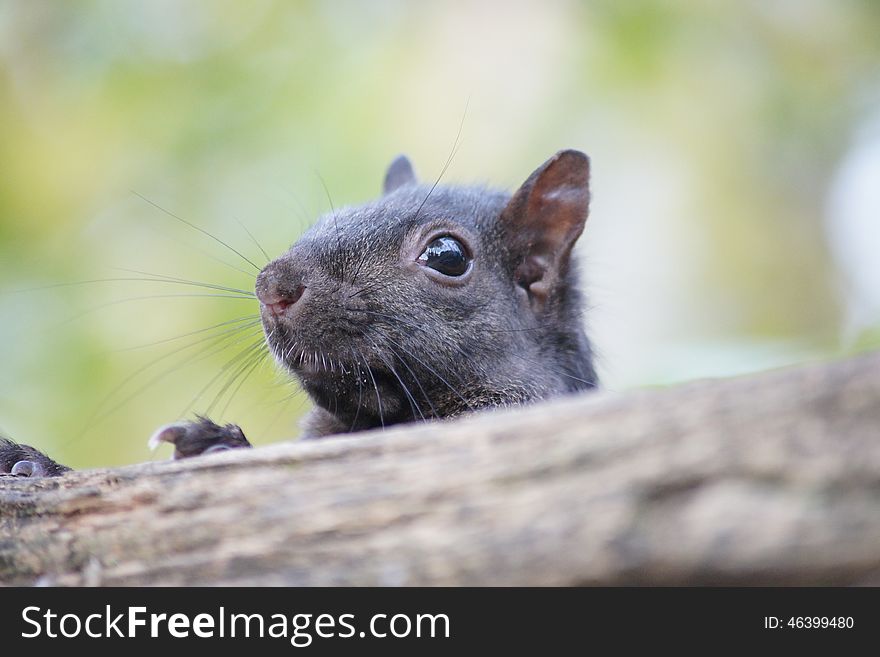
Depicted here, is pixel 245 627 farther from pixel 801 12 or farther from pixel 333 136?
pixel 801 12

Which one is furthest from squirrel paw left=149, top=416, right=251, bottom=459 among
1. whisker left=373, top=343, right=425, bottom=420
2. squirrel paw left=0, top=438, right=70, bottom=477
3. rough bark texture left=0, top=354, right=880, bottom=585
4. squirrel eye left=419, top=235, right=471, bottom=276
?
squirrel eye left=419, top=235, right=471, bottom=276

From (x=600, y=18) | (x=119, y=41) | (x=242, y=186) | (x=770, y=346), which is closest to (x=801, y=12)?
(x=600, y=18)

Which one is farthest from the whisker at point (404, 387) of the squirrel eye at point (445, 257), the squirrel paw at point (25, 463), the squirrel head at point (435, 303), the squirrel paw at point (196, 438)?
the squirrel paw at point (25, 463)

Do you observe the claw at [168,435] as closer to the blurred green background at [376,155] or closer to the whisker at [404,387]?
the whisker at [404,387]

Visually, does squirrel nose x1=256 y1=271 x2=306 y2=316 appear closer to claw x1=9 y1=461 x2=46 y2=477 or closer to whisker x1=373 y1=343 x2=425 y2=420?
whisker x1=373 y1=343 x2=425 y2=420

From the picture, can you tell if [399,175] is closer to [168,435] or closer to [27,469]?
[168,435]

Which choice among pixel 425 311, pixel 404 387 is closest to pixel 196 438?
pixel 404 387
